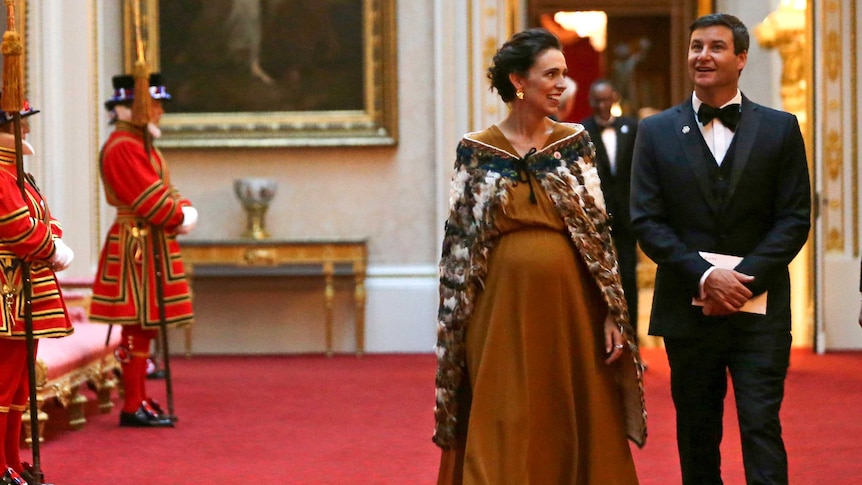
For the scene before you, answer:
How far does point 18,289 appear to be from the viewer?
516cm

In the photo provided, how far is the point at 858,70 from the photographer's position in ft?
33.1

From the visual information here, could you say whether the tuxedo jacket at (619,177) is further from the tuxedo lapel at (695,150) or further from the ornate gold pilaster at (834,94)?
the tuxedo lapel at (695,150)

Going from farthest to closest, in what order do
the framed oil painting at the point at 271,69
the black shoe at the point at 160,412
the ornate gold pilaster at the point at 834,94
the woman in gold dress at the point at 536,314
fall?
the framed oil painting at the point at 271,69 → the ornate gold pilaster at the point at 834,94 → the black shoe at the point at 160,412 → the woman in gold dress at the point at 536,314

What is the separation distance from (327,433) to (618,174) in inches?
→ 104

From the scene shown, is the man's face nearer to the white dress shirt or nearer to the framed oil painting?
the white dress shirt

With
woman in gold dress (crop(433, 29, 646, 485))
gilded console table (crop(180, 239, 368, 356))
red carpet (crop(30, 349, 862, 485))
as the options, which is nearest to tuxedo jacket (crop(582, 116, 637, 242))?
red carpet (crop(30, 349, 862, 485))

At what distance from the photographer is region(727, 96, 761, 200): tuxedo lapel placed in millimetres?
4012

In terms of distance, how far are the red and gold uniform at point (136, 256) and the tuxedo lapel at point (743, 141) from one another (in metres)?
3.68

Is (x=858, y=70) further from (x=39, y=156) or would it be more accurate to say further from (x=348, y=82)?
(x=39, y=156)

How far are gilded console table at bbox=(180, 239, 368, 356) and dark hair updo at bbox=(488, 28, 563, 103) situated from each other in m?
6.11

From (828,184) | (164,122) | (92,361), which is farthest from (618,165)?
(164,122)

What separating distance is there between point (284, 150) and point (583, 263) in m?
6.81

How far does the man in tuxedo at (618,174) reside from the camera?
8.12m

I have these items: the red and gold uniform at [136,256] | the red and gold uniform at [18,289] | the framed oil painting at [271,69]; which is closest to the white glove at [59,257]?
the red and gold uniform at [18,289]
